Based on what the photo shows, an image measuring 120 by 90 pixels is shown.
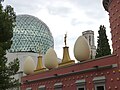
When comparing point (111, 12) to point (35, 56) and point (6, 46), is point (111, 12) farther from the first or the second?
point (35, 56)

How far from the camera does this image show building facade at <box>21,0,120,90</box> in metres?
14.9

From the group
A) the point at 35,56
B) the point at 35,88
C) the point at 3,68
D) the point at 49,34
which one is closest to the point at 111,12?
the point at 3,68

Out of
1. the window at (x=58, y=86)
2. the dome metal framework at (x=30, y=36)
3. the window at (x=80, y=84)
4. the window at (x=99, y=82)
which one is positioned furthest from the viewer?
the dome metal framework at (x=30, y=36)

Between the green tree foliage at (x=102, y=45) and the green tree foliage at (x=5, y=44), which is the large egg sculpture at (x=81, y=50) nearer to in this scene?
the green tree foliage at (x=5, y=44)

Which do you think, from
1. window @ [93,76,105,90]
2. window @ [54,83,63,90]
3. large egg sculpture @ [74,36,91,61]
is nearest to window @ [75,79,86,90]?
window @ [93,76,105,90]

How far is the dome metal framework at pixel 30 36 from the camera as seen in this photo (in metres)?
37.7

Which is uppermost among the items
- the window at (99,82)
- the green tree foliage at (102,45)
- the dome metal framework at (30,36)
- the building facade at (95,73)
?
the dome metal framework at (30,36)

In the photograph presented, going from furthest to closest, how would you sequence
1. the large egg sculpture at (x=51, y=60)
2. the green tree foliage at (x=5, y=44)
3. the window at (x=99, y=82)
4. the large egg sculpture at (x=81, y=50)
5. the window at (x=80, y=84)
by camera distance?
the large egg sculpture at (x=51, y=60)
the large egg sculpture at (x=81, y=50)
the window at (x=80, y=84)
the window at (x=99, y=82)
the green tree foliage at (x=5, y=44)

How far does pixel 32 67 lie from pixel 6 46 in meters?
12.2

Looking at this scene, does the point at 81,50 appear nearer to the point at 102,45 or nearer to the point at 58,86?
the point at 58,86

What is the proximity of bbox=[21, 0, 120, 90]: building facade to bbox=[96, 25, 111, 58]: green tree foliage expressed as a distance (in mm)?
11540

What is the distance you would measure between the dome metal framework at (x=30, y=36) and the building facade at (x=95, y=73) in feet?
54.8

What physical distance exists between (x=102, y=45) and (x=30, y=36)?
37.1ft

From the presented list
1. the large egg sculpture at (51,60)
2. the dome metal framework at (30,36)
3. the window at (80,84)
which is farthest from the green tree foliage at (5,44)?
the dome metal framework at (30,36)
